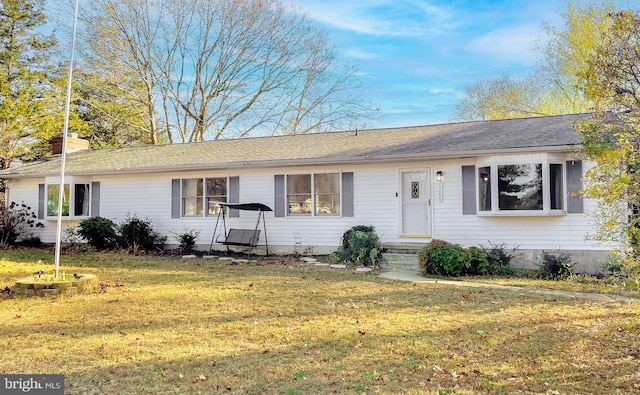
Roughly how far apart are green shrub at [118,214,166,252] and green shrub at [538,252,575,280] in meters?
10.5

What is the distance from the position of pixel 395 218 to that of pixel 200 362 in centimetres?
802

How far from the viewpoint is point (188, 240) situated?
1338 cm

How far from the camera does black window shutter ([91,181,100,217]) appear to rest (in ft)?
48.8

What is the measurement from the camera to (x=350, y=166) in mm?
12086

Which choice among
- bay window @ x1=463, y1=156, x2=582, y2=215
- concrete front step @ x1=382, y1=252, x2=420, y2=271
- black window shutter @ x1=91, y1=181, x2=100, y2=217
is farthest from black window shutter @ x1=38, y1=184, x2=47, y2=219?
bay window @ x1=463, y1=156, x2=582, y2=215

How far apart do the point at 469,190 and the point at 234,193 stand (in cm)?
661

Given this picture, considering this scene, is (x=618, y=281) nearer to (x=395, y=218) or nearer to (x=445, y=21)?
(x=395, y=218)

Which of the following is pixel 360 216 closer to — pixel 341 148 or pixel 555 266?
pixel 341 148

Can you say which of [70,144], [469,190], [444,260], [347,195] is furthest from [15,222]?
[469,190]

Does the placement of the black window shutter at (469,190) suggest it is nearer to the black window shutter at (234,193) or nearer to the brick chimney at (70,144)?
the black window shutter at (234,193)

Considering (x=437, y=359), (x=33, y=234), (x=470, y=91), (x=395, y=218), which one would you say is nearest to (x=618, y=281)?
(x=437, y=359)

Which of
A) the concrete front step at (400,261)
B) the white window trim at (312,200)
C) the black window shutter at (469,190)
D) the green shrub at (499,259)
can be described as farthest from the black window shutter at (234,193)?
the green shrub at (499,259)

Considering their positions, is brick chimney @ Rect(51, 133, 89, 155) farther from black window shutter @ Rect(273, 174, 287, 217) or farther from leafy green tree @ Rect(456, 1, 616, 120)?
leafy green tree @ Rect(456, 1, 616, 120)

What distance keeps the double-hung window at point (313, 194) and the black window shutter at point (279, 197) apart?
0.14 metres
